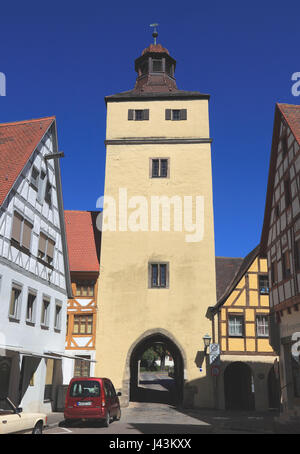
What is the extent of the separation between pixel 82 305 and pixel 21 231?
9.75 metres

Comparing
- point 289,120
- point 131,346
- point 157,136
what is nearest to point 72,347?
point 131,346

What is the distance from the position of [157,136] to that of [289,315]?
16.6 metres

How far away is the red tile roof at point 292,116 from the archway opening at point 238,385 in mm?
14572

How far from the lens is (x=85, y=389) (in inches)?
591

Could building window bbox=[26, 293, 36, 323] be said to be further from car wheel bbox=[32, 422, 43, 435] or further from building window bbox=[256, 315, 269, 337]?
building window bbox=[256, 315, 269, 337]

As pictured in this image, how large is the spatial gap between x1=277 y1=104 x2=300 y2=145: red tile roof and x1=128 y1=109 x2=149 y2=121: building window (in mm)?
13184

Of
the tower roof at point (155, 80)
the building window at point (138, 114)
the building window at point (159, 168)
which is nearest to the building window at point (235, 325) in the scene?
the building window at point (159, 168)

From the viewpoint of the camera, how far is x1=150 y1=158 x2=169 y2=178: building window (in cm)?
2953

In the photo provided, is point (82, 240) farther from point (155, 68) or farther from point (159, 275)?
point (155, 68)

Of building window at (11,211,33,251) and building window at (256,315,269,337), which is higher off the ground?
building window at (11,211,33,251)

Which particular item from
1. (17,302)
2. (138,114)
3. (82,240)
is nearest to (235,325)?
(82,240)

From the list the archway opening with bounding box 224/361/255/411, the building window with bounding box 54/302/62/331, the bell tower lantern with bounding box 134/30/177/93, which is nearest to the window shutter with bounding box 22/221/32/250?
the building window with bounding box 54/302/62/331

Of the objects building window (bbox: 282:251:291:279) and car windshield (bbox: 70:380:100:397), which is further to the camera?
building window (bbox: 282:251:291:279)

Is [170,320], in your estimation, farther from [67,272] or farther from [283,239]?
[283,239]
